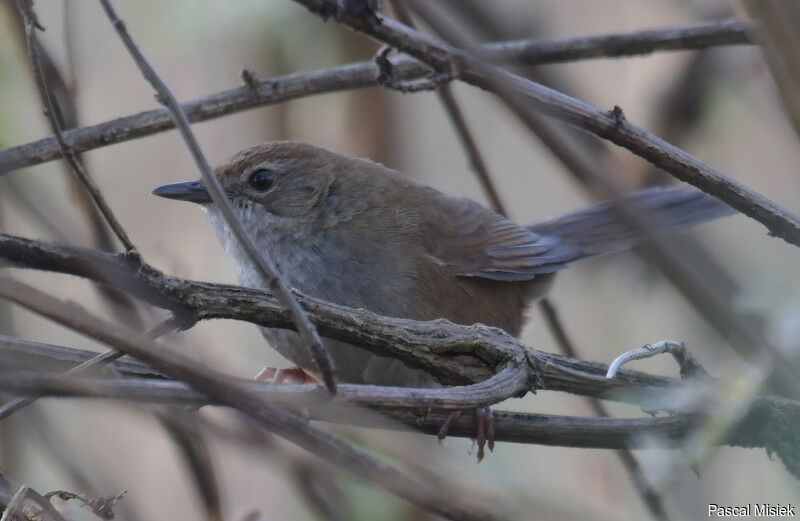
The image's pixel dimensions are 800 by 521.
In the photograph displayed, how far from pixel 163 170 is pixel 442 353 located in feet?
14.1

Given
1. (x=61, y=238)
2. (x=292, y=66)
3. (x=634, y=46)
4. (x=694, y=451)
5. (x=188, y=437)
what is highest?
(x=292, y=66)

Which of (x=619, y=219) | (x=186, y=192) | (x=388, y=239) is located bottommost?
(x=388, y=239)

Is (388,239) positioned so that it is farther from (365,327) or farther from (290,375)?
(365,327)

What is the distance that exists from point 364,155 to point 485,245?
150 centimetres

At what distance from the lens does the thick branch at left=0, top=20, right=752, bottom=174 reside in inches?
126

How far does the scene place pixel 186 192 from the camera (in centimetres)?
418

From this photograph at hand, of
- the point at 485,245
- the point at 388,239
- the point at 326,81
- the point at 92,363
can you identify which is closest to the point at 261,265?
the point at 92,363

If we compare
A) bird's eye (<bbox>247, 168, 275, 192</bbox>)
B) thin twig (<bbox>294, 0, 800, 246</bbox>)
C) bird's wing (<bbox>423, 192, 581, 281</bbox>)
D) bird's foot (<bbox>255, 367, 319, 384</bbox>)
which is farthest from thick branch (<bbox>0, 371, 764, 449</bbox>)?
bird's eye (<bbox>247, 168, 275, 192</bbox>)

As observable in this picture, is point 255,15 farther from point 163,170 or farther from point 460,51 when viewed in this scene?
point 163,170

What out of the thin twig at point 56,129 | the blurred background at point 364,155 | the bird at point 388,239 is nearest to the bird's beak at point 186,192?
the bird at point 388,239

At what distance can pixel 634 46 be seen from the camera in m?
3.67

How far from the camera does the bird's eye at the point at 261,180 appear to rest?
4.54m

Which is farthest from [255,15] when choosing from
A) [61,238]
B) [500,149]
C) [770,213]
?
[500,149]

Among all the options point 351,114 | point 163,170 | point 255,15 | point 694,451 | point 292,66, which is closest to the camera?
point 694,451
